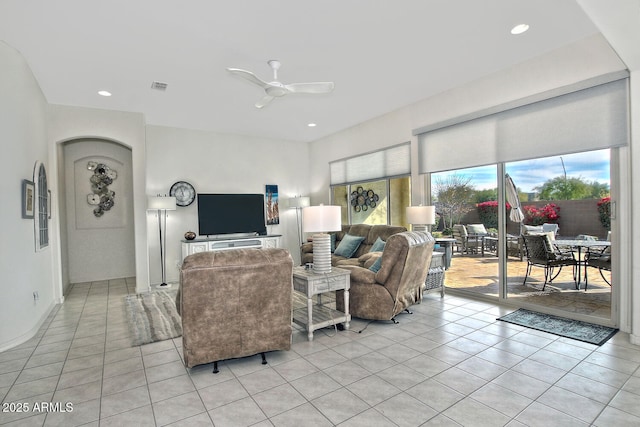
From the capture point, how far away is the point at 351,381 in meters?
2.46

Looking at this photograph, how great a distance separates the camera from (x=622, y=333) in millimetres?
3189

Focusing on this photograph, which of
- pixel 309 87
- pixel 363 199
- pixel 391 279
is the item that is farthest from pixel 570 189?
pixel 363 199

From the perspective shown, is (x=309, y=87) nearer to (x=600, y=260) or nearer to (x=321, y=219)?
(x=321, y=219)

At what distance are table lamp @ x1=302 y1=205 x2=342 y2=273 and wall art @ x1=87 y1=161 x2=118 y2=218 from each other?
505 centimetres

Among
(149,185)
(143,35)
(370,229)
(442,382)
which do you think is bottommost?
(442,382)

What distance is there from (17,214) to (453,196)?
544 centimetres

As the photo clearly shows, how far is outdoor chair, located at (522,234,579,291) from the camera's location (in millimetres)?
3830

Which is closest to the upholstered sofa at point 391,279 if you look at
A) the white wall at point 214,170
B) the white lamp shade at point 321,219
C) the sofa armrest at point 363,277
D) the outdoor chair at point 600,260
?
the sofa armrest at point 363,277

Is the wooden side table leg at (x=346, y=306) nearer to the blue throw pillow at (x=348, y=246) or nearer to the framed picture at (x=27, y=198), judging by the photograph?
the blue throw pillow at (x=348, y=246)

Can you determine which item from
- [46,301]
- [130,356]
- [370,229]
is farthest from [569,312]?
[46,301]

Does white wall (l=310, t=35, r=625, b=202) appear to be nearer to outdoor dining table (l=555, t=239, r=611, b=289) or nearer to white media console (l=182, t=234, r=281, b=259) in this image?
outdoor dining table (l=555, t=239, r=611, b=289)

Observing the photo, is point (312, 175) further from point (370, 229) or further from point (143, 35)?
point (143, 35)

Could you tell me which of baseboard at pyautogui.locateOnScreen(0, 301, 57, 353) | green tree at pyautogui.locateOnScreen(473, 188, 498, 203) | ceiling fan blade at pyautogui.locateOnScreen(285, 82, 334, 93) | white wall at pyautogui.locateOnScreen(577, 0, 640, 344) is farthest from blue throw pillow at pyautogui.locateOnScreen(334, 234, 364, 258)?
baseboard at pyautogui.locateOnScreen(0, 301, 57, 353)

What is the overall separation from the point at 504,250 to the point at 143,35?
488cm
